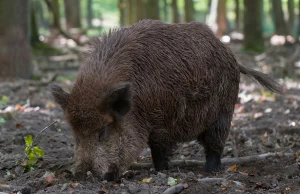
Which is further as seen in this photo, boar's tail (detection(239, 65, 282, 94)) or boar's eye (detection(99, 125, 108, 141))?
boar's tail (detection(239, 65, 282, 94))

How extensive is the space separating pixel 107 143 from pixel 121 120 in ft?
1.00

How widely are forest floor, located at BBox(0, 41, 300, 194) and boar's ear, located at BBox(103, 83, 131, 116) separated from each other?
730 millimetres

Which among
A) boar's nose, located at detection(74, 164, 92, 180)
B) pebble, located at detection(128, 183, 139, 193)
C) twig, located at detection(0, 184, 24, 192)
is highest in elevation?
boar's nose, located at detection(74, 164, 92, 180)

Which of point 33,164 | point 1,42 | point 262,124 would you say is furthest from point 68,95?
point 1,42

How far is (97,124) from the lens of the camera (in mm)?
5629

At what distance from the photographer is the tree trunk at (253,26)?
21797mm

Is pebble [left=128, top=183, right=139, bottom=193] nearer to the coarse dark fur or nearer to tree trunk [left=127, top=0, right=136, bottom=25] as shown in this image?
the coarse dark fur

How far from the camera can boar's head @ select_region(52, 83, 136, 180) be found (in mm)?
5512

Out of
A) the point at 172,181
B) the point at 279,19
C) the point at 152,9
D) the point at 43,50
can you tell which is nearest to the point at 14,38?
the point at 152,9

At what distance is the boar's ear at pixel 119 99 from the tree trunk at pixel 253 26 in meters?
16.9

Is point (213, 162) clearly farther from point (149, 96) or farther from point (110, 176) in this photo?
point (110, 176)

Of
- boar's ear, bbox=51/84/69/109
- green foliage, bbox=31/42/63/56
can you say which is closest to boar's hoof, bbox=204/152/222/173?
boar's ear, bbox=51/84/69/109

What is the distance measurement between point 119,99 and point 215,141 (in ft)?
6.30

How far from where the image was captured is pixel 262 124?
9469 millimetres
